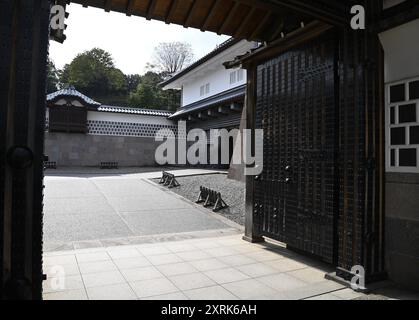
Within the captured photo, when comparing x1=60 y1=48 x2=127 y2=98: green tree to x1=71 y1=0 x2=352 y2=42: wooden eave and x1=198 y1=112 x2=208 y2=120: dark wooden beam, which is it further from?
x1=71 y1=0 x2=352 y2=42: wooden eave

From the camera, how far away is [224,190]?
11094 millimetres

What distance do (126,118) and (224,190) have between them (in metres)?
14.2

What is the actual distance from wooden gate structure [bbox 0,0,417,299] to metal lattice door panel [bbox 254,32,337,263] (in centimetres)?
2

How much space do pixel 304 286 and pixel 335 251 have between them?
29.4 inches

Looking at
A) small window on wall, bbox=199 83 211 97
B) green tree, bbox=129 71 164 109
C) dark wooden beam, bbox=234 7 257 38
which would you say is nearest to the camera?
dark wooden beam, bbox=234 7 257 38

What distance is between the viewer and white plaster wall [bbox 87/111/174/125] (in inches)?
877


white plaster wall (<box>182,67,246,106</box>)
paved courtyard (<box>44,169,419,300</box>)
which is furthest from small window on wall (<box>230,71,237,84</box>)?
paved courtyard (<box>44,169,419,300</box>)

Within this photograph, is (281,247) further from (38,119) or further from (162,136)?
(162,136)

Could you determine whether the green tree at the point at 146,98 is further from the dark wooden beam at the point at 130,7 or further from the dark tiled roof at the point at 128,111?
the dark wooden beam at the point at 130,7

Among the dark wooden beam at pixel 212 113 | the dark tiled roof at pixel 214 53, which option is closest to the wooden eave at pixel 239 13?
the dark tiled roof at pixel 214 53

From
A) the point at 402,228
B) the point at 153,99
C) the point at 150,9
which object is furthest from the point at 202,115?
the point at 153,99

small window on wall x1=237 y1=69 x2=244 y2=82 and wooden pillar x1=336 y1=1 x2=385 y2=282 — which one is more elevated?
small window on wall x1=237 y1=69 x2=244 y2=82

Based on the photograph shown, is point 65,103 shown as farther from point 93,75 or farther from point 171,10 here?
point 171,10

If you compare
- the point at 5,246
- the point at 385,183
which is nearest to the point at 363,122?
the point at 385,183
